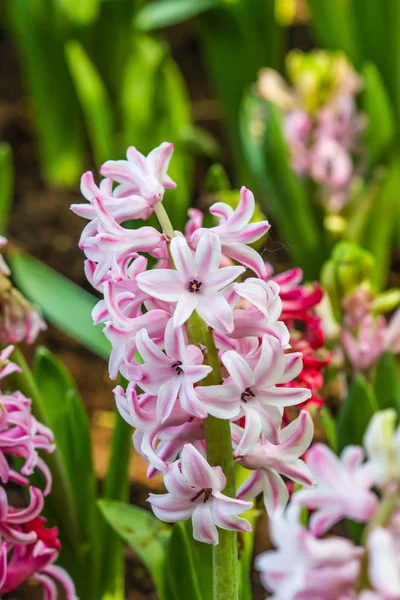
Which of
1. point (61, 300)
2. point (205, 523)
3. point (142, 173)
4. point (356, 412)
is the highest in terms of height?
point (142, 173)

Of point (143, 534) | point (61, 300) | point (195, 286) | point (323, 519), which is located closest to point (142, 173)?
point (195, 286)

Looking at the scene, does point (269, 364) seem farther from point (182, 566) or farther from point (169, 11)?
point (169, 11)

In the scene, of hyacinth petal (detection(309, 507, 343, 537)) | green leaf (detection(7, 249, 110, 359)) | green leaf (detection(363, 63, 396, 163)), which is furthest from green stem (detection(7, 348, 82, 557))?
green leaf (detection(363, 63, 396, 163))

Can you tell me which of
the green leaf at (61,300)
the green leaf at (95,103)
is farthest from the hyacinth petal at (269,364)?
the green leaf at (95,103)

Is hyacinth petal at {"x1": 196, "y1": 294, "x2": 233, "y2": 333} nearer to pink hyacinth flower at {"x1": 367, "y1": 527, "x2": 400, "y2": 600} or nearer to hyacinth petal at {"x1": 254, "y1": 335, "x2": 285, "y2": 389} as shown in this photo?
hyacinth petal at {"x1": 254, "y1": 335, "x2": 285, "y2": 389}

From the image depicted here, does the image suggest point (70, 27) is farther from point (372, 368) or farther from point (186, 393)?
point (186, 393)
